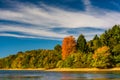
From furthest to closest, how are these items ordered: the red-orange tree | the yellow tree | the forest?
1. the red-orange tree
2. the forest
3. the yellow tree

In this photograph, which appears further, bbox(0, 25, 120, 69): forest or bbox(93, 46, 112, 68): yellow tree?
bbox(0, 25, 120, 69): forest

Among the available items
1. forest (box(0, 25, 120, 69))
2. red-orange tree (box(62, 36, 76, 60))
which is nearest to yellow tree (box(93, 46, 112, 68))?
forest (box(0, 25, 120, 69))

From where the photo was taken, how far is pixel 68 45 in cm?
17188

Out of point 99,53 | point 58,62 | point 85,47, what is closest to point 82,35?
point 85,47

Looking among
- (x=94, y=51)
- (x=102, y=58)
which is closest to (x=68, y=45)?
(x=94, y=51)

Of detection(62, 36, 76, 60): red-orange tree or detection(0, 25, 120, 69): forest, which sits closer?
detection(0, 25, 120, 69): forest

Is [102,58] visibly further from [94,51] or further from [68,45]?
[68,45]

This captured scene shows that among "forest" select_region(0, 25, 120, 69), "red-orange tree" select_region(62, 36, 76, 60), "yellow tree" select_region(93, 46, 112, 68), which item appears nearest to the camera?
"yellow tree" select_region(93, 46, 112, 68)

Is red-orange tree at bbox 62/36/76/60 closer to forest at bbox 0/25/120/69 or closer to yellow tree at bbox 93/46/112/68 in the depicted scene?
forest at bbox 0/25/120/69

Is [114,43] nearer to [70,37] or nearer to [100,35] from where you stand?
[100,35]

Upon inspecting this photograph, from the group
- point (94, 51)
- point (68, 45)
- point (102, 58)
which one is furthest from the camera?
point (68, 45)

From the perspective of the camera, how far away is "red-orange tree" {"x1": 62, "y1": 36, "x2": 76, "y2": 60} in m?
171

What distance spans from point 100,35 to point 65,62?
21.1 meters

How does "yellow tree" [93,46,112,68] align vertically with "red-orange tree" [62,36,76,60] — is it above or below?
below
